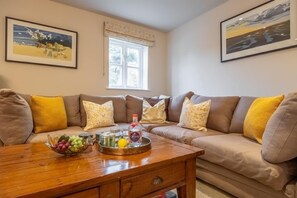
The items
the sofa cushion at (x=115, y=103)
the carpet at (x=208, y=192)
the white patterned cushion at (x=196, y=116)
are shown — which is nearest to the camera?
the carpet at (x=208, y=192)

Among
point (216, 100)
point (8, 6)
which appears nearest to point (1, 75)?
point (8, 6)

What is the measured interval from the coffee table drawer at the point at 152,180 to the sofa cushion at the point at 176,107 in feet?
5.81

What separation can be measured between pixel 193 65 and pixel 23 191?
3.13 metres

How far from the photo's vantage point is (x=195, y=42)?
3383 mm

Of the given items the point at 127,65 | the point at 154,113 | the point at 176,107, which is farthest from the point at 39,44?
the point at 176,107

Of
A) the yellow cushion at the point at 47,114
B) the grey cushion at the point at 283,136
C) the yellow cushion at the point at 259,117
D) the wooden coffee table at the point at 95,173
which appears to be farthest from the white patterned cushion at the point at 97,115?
the grey cushion at the point at 283,136

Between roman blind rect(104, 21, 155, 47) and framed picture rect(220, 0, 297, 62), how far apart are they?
4.53 feet

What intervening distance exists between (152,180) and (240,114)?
1.55 m

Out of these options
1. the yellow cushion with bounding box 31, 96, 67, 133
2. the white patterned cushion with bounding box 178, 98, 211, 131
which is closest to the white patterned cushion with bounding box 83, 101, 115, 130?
the yellow cushion with bounding box 31, 96, 67, 133

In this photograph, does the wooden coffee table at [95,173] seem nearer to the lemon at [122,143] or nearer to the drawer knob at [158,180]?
the drawer knob at [158,180]

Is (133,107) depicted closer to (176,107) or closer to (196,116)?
(176,107)

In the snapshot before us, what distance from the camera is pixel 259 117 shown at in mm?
1780

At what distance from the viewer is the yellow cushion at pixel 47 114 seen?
7.11 feet

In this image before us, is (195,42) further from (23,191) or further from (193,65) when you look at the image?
(23,191)
